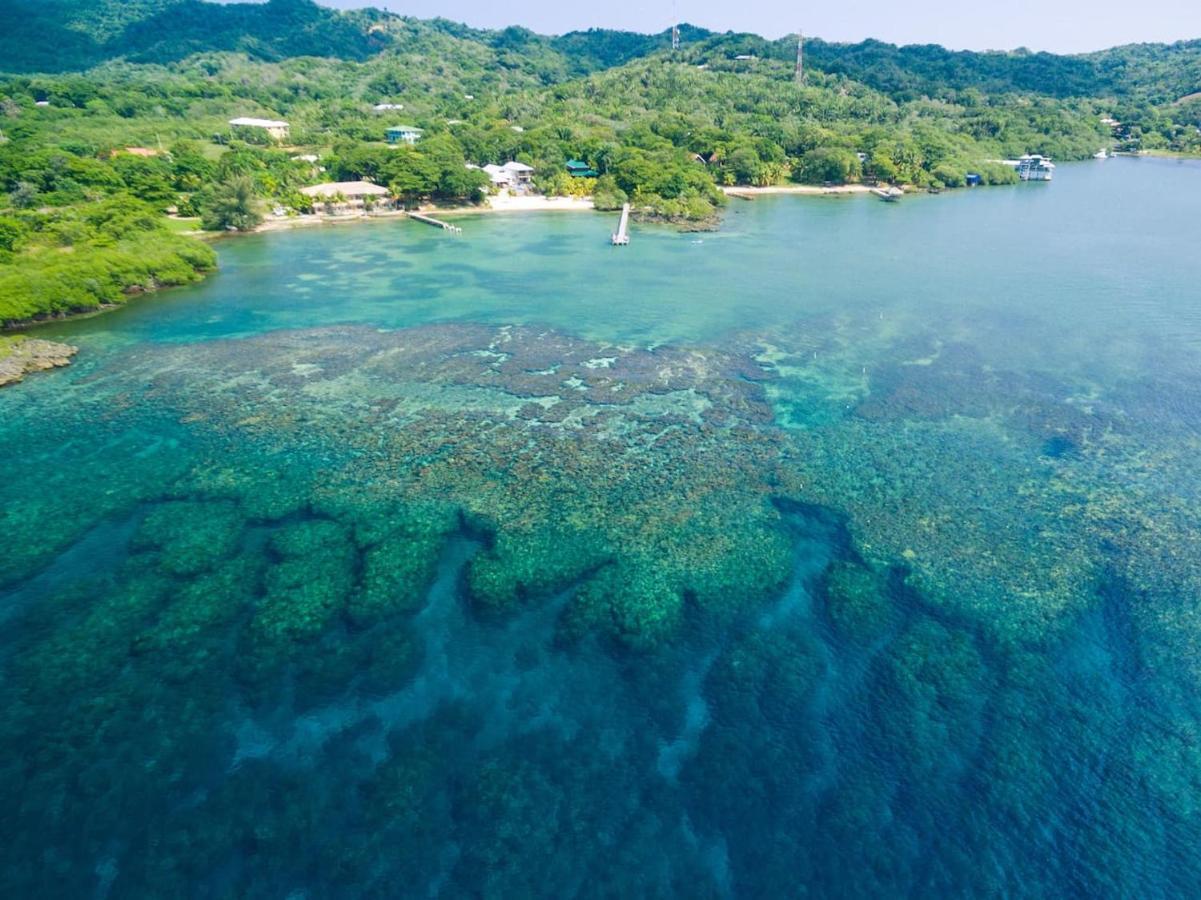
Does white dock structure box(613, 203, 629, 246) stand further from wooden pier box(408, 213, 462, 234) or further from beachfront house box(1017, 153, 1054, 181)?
beachfront house box(1017, 153, 1054, 181)

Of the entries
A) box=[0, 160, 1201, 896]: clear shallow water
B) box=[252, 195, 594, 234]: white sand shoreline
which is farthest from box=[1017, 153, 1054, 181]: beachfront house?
box=[0, 160, 1201, 896]: clear shallow water

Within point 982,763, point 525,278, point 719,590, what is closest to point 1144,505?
point 982,763

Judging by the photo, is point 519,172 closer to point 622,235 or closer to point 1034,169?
point 622,235

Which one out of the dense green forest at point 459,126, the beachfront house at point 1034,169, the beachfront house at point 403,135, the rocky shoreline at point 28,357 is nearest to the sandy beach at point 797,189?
the dense green forest at point 459,126

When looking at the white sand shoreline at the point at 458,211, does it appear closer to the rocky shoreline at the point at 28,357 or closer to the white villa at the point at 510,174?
the white villa at the point at 510,174

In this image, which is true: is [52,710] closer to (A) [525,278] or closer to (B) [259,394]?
(B) [259,394]

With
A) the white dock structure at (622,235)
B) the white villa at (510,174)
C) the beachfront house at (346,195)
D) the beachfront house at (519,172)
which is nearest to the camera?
the white dock structure at (622,235)

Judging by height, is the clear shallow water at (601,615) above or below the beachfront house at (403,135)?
below
